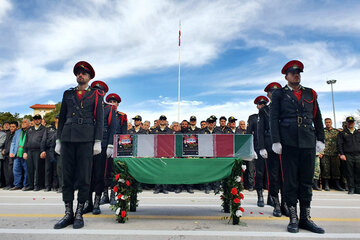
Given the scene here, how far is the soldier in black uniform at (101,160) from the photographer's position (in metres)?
5.00

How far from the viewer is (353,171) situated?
339 inches

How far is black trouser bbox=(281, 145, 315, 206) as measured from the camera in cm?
397

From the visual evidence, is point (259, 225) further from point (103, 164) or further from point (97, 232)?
point (103, 164)

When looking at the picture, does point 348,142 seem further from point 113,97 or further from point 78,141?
point 78,141

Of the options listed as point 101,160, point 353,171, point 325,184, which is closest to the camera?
point 101,160

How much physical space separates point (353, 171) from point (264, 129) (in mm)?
5330

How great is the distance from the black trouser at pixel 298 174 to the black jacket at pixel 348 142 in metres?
5.99

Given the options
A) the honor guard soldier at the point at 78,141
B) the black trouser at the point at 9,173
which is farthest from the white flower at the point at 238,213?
the black trouser at the point at 9,173

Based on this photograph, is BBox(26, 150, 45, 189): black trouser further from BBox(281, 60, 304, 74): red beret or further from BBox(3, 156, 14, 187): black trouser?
BBox(281, 60, 304, 74): red beret

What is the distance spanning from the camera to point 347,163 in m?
8.66

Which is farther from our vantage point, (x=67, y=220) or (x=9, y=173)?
(x=9, y=173)

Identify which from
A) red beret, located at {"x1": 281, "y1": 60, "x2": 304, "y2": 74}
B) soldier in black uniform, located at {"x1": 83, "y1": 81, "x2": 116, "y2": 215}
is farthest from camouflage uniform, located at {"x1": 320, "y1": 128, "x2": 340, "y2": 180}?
soldier in black uniform, located at {"x1": 83, "y1": 81, "x2": 116, "y2": 215}

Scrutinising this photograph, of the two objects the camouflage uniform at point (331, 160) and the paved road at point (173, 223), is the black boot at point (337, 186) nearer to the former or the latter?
the camouflage uniform at point (331, 160)

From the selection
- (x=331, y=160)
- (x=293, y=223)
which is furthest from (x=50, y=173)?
(x=331, y=160)
